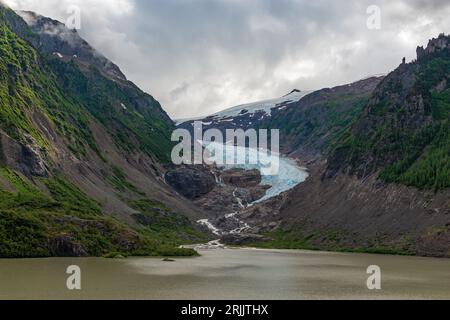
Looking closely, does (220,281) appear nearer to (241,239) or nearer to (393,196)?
(393,196)

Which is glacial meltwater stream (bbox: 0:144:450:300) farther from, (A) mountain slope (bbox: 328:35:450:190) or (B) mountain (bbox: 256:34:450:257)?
(A) mountain slope (bbox: 328:35:450:190)

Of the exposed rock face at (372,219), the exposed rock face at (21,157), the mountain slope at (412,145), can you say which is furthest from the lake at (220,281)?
the exposed rock face at (21,157)

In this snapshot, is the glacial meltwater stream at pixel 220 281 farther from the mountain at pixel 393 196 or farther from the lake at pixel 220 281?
the mountain at pixel 393 196

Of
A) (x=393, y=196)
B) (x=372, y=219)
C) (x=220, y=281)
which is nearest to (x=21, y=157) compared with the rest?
(x=372, y=219)

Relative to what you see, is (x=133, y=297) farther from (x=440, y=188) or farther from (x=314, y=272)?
(x=440, y=188)

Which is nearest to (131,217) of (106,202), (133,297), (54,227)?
(106,202)
